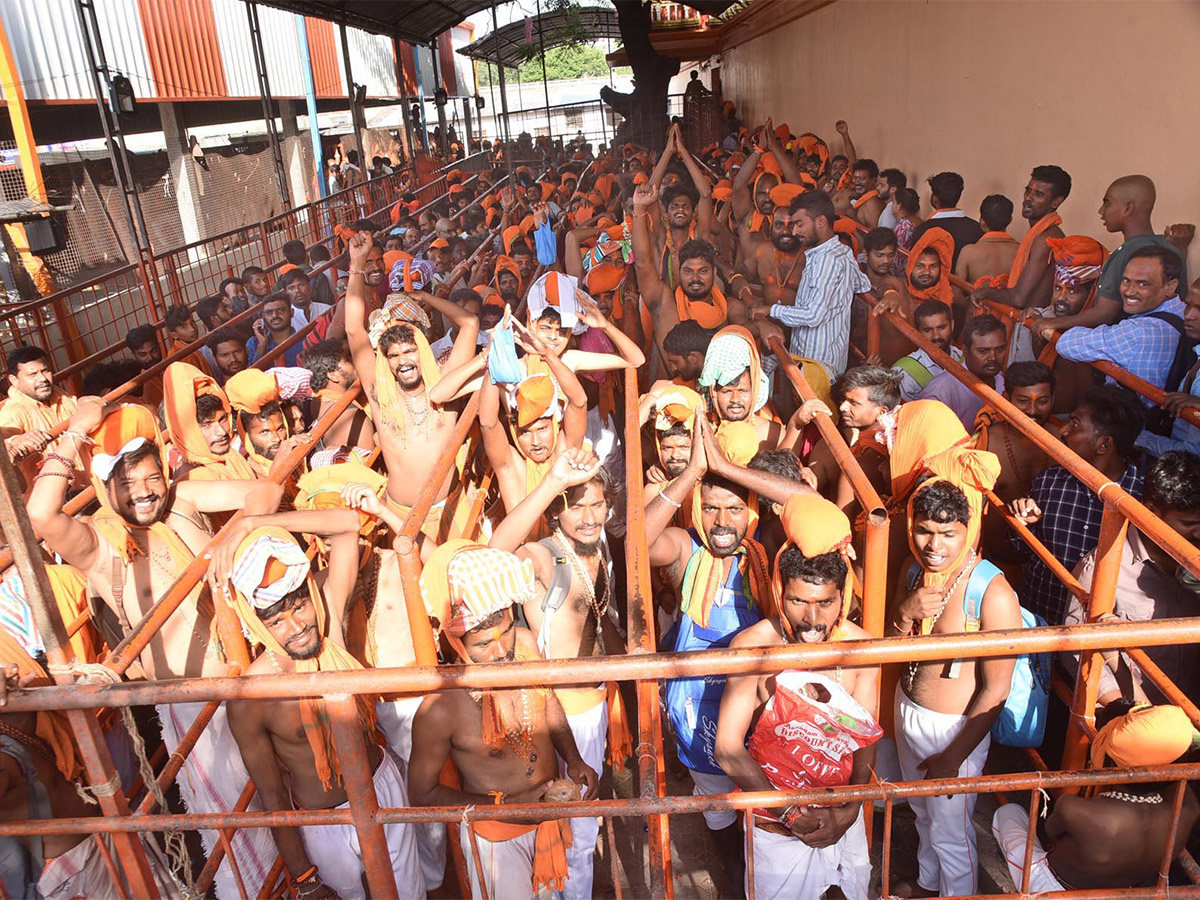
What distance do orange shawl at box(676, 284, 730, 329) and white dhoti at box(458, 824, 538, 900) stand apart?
3.35 m

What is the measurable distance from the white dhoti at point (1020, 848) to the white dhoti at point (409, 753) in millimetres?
1976

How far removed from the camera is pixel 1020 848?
2527 millimetres

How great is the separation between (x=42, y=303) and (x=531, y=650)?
5640 mm

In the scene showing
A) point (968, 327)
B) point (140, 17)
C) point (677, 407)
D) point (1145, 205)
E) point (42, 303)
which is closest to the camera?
point (677, 407)

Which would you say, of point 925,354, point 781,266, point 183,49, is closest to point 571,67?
point 183,49

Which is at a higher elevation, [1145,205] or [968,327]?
[1145,205]

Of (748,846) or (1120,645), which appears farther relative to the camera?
(748,846)

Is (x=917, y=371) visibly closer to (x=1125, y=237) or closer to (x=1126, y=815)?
(x=1125, y=237)

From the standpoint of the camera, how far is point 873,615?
260cm

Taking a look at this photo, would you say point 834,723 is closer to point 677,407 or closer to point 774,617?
point 774,617

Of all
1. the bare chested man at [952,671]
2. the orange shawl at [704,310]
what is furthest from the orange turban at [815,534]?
the orange shawl at [704,310]

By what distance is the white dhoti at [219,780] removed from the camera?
2963 mm

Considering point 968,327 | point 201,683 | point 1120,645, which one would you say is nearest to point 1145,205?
point 968,327

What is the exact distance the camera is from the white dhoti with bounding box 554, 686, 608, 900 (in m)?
2.84
